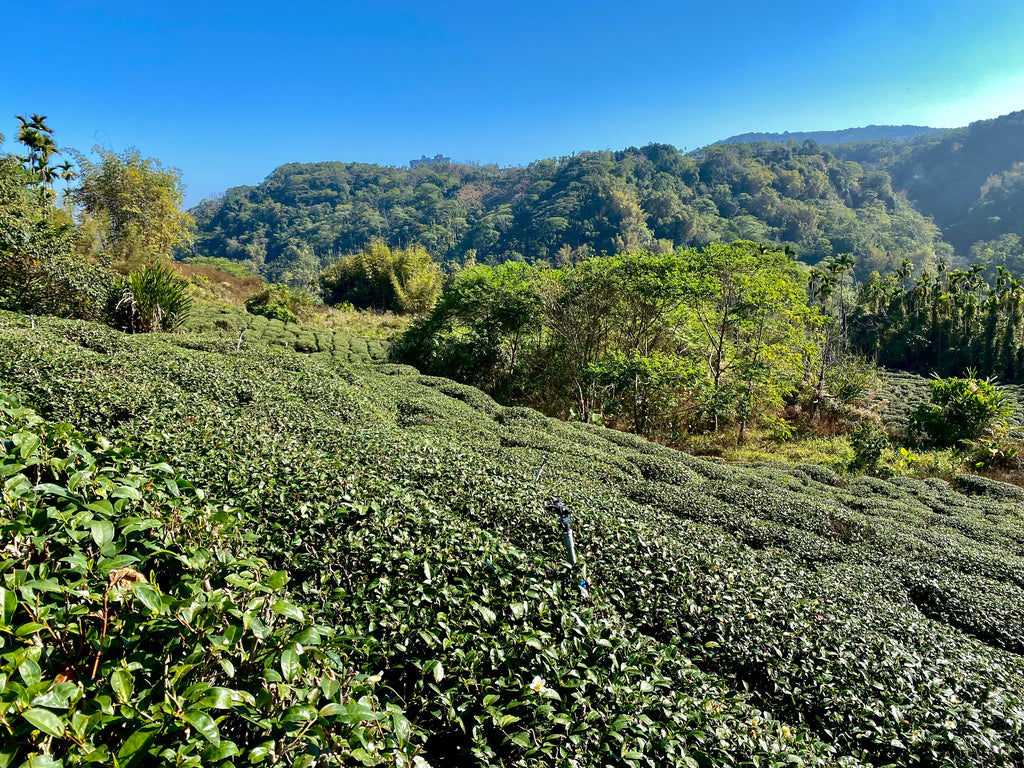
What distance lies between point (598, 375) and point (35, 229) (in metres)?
14.2

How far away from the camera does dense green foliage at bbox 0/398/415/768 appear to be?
1034 mm

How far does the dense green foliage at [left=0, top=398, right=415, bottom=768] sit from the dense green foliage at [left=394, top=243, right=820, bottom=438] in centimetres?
1348

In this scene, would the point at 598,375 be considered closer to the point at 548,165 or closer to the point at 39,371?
the point at 39,371

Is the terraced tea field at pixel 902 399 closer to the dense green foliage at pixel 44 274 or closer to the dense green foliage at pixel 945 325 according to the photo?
the dense green foliage at pixel 945 325

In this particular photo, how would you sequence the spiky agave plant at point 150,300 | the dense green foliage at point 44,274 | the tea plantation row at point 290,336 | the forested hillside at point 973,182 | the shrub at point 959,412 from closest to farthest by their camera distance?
1. the dense green foliage at point 44,274
2. the spiky agave plant at point 150,300
3. the shrub at point 959,412
4. the tea plantation row at point 290,336
5. the forested hillside at point 973,182

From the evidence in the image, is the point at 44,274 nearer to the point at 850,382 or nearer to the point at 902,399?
the point at 850,382

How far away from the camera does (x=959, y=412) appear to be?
51.2ft

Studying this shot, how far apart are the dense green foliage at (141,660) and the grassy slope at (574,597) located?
599 mm

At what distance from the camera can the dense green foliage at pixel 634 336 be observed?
14.9 metres

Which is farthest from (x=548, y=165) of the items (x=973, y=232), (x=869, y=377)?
(x=869, y=377)

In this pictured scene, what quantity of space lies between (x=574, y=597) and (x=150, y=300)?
13.0 m

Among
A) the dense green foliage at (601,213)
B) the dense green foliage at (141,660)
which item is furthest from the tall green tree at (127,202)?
the dense green foliage at (601,213)

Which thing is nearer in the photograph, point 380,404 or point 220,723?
point 220,723

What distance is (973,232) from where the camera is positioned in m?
101
